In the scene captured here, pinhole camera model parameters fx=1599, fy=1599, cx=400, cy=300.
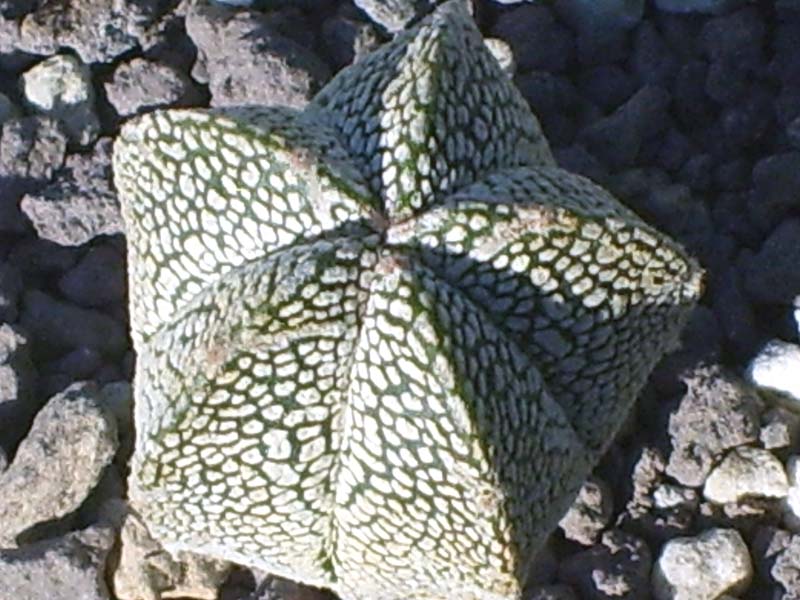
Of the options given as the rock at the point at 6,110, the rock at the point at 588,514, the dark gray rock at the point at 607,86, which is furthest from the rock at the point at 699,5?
the rock at the point at 6,110

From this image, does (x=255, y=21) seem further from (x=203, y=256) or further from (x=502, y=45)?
(x=203, y=256)

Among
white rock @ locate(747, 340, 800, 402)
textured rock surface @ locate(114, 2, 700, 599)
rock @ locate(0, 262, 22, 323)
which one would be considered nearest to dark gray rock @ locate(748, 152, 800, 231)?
white rock @ locate(747, 340, 800, 402)

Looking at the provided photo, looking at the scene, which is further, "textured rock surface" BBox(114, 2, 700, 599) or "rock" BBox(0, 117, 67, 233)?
"rock" BBox(0, 117, 67, 233)

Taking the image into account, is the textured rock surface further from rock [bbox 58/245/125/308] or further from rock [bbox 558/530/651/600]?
rock [bbox 58/245/125/308]

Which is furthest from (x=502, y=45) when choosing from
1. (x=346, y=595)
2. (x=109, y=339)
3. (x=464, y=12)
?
(x=346, y=595)

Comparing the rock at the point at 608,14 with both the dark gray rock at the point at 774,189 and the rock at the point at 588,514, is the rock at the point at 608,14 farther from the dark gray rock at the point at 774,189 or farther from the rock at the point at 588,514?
the rock at the point at 588,514

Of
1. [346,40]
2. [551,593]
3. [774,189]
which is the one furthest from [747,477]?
[346,40]

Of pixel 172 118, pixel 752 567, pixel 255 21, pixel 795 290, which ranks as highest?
pixel 255 21
